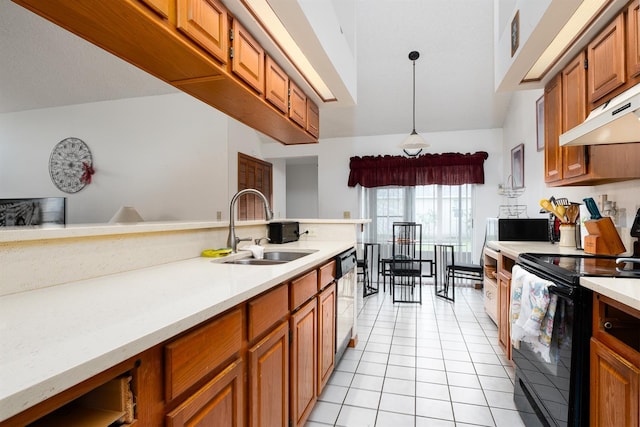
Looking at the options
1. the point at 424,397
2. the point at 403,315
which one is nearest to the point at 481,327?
the point at 403,315

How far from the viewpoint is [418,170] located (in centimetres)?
515

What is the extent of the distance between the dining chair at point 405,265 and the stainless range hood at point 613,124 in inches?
108

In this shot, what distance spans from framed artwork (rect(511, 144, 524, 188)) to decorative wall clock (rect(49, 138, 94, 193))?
5.70 meters

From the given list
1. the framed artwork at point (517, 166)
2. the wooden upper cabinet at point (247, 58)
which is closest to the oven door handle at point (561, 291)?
the wooden upper cabinet at point (247, 58)

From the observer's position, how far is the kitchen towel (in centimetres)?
139

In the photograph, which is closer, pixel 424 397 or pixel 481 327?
pixel 424 397

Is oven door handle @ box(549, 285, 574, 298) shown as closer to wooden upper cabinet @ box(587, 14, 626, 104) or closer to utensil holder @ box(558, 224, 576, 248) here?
wooden upper cabinet @ box(587, 14, 626, 104)

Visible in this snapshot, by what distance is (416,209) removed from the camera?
17.4 feet

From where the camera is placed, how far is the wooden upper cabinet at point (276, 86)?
189 centimetres

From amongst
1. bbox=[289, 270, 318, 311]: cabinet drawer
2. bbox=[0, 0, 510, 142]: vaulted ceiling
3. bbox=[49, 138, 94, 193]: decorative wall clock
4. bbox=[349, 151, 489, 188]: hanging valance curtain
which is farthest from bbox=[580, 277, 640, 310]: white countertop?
bbox=[49, 138, 94, 193]: decorative wall clock

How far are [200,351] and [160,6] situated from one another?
3.64 feet

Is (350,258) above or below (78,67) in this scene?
below

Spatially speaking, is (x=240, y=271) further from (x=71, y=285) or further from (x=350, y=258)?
(x=350, y=258)

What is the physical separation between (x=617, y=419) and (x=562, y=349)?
297mm
